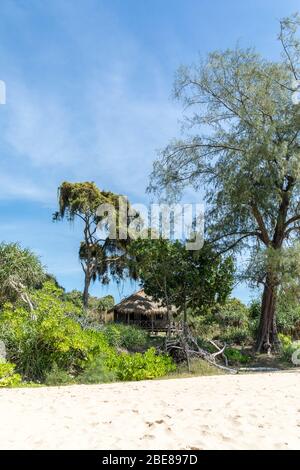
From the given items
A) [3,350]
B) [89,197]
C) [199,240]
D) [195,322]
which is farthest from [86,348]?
[89,197]

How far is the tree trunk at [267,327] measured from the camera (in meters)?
18.4

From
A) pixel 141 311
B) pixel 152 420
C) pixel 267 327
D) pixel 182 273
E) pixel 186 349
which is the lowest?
pixel 152 420

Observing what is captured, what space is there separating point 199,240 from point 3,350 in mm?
9352

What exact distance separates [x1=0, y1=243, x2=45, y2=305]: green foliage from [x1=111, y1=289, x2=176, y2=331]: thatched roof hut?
1043 centimetres

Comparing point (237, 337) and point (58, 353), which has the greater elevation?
point (58, 353)

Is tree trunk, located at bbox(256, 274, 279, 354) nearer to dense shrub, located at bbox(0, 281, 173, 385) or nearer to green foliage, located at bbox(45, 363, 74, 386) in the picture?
dense shrub, located at bbox(0, 281, 173, 385)

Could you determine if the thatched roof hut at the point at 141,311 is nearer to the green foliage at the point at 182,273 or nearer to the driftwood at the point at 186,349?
the green foliage at the point at 182,273

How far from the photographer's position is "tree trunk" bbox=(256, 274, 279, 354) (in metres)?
18.4

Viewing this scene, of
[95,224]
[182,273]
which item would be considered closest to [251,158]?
[182,273]

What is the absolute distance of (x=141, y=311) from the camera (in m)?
31.1

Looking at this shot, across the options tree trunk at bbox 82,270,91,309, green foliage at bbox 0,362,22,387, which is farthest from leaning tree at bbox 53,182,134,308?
green foliage at bbox 0,362,22,387

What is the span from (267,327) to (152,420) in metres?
14.3

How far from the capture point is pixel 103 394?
297 inches

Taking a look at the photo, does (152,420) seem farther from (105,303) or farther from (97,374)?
(105,303)
